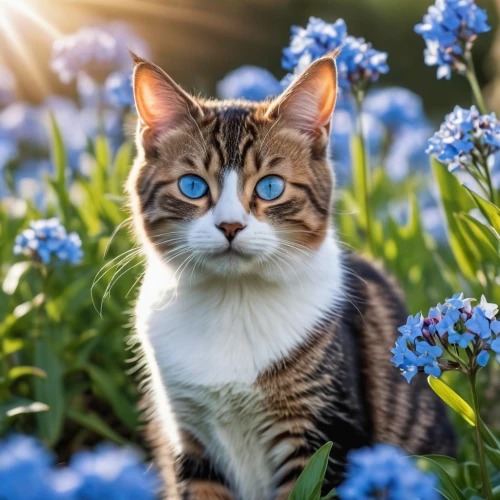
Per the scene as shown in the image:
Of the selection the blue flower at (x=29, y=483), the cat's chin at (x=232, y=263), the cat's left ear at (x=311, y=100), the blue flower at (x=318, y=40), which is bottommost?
the blue flower at (x=29, y=483)

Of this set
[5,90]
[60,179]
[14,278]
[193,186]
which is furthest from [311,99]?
[5,90]

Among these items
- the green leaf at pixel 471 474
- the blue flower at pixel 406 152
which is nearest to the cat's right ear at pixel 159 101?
the green leaf at pixel 471 474

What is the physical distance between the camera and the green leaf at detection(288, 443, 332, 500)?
1952mm

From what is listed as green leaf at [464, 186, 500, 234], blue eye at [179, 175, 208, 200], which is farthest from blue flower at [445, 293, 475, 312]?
blue eye at [179, 175, 208, 200]

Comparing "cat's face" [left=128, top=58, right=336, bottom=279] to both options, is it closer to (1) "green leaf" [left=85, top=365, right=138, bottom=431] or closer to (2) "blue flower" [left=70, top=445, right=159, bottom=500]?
(1) "green leaf" [left=85, top=365, right=138, bottom=431]

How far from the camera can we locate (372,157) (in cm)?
626

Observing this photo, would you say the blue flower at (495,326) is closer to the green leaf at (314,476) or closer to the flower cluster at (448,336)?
the flower cluster at (448,336)

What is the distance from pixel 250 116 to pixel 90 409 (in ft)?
5.14

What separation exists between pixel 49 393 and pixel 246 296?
102cm

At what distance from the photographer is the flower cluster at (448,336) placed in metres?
1.79

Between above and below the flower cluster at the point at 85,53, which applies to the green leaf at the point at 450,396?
below

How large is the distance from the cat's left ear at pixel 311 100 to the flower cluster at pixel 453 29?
35 centimetres

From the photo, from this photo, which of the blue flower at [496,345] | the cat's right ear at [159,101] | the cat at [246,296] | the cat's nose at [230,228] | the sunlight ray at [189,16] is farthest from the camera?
the sunlight ray at [189,16]

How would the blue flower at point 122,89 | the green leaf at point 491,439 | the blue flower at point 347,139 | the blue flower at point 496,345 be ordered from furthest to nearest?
1. the blue flower at point 347,139
2. the blue flower at point 122,89
3. the green leaf at point 491,439
4. the blue flower at point 496,345
